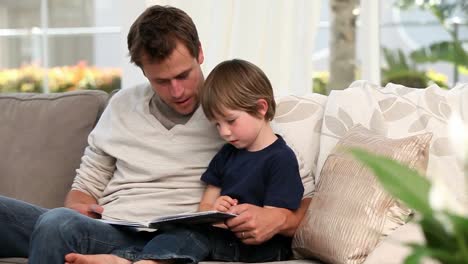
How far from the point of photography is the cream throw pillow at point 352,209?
7.11 ft

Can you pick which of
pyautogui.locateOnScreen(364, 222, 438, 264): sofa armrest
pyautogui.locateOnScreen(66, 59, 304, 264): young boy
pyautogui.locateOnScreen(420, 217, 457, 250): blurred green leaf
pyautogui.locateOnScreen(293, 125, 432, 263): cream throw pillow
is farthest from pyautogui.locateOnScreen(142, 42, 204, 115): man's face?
pyautogui.locateOnScreen(420, 217, 457, 250): blurred green leaf

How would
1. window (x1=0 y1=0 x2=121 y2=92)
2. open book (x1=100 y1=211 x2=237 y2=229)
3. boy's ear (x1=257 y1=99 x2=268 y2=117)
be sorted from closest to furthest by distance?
open book (x1=100 y1=211 x2=237 y2=229) < boy's ear (x1=257 y1=99 x2=268 y2=117) < window (x1=0 y1=0 x2=121 y2=92)

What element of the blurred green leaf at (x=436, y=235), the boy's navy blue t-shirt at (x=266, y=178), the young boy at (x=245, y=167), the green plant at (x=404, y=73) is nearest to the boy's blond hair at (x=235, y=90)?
the young boy at (x=245, y=167)

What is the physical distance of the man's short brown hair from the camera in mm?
2420

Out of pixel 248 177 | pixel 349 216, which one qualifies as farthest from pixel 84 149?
pixel 349 216

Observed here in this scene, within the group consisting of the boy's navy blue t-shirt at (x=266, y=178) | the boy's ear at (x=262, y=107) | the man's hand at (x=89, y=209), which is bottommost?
the man's hand at (x=89, y=209)

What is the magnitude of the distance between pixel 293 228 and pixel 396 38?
2.49 meters

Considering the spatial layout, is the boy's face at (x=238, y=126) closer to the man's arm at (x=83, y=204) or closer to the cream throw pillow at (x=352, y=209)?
the cream throw pillow at (x=352, y=209)

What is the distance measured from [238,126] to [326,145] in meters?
0.35

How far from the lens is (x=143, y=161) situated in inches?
101

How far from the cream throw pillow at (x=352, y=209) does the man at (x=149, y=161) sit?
0.27 ft

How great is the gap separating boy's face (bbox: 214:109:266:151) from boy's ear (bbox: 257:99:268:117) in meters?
0.02

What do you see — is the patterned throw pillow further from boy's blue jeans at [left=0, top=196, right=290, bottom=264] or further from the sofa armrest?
the sofa armrest

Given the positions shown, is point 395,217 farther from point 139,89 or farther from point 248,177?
point 139,89
